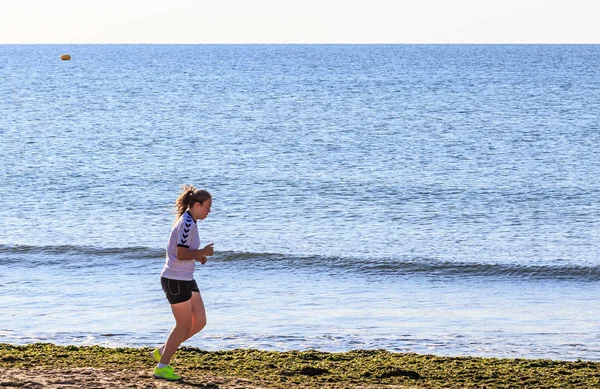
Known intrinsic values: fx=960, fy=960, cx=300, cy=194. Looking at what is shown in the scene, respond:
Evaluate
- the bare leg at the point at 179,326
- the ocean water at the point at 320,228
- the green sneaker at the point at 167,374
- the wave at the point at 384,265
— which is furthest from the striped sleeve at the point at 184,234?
the wave at the point at 384,265

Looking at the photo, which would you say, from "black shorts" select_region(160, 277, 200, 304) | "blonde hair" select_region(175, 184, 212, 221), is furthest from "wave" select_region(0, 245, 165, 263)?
"blonde hair" select_region(175, 184, 212, 221)

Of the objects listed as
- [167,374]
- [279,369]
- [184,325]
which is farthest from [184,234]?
[279,369]

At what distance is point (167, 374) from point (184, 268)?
935 millimetres

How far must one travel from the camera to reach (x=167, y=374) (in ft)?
25.3

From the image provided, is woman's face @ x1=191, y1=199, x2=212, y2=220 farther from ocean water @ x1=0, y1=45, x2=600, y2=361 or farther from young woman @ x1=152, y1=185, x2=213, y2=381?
ocean water @ x1=0, y1=45, x2=600, y2=361

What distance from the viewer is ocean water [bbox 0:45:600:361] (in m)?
11.3

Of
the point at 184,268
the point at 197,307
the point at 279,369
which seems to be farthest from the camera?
the point at 279,369

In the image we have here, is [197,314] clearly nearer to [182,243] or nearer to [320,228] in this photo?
[182,243]

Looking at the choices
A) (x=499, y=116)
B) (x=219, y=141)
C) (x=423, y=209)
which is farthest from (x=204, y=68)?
(x=423, y=209)

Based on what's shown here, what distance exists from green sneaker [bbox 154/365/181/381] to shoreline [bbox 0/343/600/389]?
0.07 meters

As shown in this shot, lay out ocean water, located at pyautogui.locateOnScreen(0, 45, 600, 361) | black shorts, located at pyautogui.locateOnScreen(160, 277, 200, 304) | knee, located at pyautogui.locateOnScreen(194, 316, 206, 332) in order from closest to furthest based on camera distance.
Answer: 1. black shorts, located at pyautogui.locateOnScreen(160, 277, 200, 304)
2. knee, located at pyautogui.locateOnScreen(194, 316, 206, 332)
3. ocean water, located at pyautogui.locateOnScreen(0, 45, 600, 361)

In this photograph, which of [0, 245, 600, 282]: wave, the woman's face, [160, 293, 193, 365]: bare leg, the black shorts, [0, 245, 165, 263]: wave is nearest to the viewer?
the woman's face

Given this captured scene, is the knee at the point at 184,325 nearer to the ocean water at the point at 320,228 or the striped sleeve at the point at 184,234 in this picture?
the striped sleeve at the point at 184,234

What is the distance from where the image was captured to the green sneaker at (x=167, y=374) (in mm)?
7680
